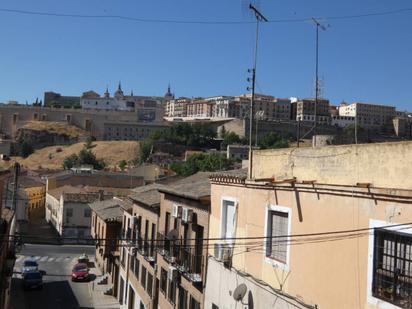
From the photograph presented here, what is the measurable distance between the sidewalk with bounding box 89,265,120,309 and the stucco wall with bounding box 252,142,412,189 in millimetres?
20075

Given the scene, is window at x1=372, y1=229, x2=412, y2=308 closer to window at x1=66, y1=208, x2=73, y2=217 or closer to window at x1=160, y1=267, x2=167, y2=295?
window at x1=160, y1=267, x2=167, y2=295

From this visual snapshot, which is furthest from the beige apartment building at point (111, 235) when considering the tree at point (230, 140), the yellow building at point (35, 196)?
the tree at point (230, 140)

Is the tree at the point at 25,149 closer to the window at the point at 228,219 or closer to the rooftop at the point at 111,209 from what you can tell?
the rooftop at the point at 111,209

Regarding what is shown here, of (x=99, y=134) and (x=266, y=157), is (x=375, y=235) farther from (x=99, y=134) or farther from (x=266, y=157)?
(x=99, y=134)

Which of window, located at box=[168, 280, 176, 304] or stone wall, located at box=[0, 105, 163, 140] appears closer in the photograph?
window, located at box=[168, 280, 176, 304]

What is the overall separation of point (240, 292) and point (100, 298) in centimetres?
2138

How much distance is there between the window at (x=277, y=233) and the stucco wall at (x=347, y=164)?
87 centimetres

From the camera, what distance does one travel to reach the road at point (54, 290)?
96.8ft

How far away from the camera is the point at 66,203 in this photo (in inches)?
2186

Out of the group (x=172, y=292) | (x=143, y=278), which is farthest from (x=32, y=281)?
(x=172, y=292)

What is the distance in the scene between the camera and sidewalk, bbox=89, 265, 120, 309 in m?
29.5

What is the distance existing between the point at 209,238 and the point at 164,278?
5.79m

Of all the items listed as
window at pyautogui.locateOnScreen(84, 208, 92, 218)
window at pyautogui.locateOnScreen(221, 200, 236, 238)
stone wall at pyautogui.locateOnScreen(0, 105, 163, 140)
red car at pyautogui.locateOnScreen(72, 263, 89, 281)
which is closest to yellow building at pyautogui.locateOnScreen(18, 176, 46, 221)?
window at pyautogui.locateOnScreen(84, 208, 92, 218)

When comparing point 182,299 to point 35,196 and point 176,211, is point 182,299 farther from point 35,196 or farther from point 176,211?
point 35,196
